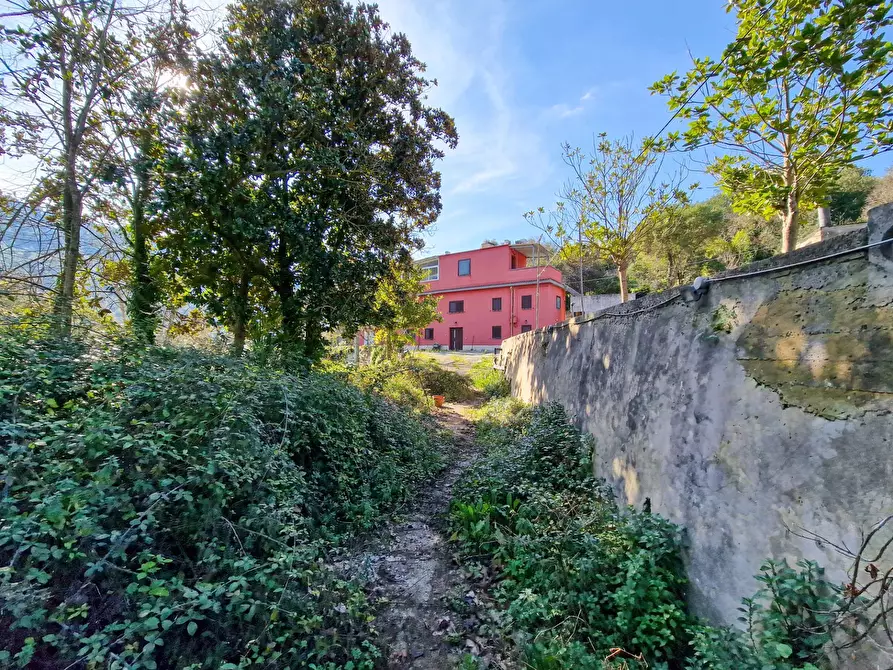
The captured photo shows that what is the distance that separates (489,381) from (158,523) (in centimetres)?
1179

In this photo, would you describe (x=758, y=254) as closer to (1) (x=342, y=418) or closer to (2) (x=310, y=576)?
(1) (x=342, y=418)

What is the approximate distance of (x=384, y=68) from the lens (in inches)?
248

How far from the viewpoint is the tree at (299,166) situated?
17.4 feet

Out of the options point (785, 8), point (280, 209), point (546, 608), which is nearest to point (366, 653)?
point (546, 608)

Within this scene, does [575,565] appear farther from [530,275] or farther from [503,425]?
[530,275]

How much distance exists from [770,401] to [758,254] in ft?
63.5

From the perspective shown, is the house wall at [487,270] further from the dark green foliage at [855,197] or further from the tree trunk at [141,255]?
the tree trunk at [141,255]

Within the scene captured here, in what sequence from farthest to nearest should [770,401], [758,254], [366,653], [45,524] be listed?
[758,254] < [366,653] < [770,401] < [45,524]

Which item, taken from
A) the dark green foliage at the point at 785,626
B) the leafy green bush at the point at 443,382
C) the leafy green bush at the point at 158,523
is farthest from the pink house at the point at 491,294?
the dark green foliage at the point at 785,626

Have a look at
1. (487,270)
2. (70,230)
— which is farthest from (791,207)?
(487,270)

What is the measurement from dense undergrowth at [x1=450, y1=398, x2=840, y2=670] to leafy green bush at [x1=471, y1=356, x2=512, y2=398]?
7.78m

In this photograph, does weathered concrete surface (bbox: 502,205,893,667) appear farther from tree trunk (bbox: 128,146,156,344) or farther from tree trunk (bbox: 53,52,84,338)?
tree trunk (bbox: 53,52,84,338)

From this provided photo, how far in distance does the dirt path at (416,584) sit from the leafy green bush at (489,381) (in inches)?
300

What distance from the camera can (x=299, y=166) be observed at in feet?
18.4
